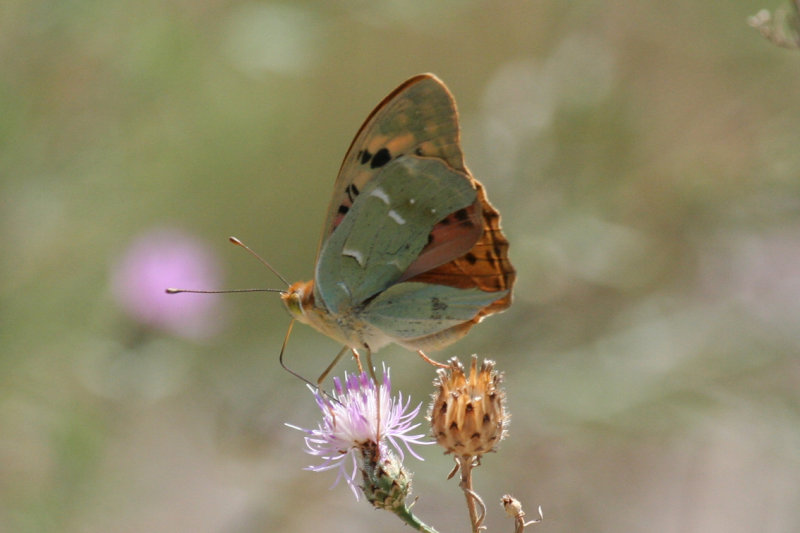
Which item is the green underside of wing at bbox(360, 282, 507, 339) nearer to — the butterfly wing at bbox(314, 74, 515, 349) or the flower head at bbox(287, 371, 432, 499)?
the butterfly wing at bbox(314, 74, 515, 349)

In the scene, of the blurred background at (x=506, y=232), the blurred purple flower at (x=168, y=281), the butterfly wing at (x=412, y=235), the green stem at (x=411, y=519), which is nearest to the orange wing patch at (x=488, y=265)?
the butterfly wing at (x=412, y=235)

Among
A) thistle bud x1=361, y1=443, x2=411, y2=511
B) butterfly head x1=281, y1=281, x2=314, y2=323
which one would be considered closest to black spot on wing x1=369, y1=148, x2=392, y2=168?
butterfly head x1=281, y1=281, x2=314, y2=323

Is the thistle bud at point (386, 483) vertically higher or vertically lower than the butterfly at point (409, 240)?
lower

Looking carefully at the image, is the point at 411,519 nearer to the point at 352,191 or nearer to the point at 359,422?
the point at 359,422

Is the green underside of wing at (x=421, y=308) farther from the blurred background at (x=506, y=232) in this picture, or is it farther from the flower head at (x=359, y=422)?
the blurred background at (x=506, y=232)

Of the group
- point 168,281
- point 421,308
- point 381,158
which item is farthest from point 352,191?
point 168,281
